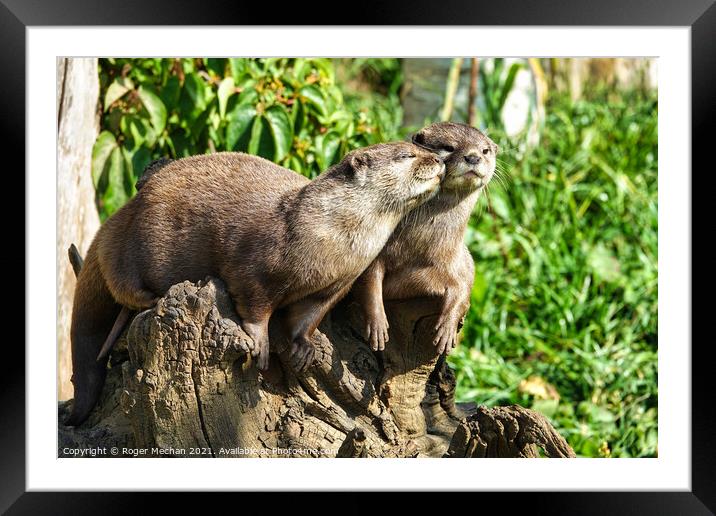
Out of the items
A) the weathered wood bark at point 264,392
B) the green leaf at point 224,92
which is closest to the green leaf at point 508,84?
the green leaf at point 224,92

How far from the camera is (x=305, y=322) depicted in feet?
10.4

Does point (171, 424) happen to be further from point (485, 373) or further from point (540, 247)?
point (540, 247)

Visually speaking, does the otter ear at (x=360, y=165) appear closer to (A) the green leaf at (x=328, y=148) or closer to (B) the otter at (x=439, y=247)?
(B) the otter at (x=439, y=247)

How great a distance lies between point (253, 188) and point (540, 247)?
3.47m

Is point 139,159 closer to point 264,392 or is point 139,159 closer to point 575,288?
point 264,392

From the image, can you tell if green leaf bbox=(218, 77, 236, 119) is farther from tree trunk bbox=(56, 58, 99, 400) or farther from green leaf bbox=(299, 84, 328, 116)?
tree trunk bbox=(56, 58, 99, 400)

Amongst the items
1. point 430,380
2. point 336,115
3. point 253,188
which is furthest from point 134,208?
point 336,115

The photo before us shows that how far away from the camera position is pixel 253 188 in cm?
326

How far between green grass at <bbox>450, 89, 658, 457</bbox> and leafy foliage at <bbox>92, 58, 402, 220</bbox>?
4.34ft

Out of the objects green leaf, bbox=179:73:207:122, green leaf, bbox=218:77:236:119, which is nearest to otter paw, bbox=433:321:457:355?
green leaf, bbox=218:77:236:119

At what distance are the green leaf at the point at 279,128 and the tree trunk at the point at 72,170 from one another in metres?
0.94

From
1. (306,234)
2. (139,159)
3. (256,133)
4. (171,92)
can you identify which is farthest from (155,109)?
(306,234)
